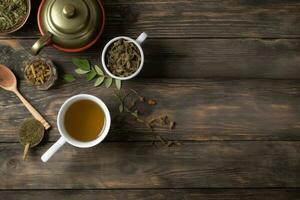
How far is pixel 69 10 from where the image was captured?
1.04m

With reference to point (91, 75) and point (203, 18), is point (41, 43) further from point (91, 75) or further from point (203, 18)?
point (203, 18)

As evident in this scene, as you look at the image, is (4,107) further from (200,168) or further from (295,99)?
(295,99)

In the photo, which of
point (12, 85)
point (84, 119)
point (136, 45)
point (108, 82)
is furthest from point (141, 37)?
point (12, 85)

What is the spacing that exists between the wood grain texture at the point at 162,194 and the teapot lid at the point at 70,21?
1.25 feet

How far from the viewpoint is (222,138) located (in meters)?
1.20

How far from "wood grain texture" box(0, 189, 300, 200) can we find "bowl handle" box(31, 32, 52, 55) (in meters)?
0.37

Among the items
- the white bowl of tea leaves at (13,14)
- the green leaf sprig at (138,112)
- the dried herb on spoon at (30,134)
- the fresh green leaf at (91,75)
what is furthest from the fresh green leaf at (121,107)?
the white bowl of tea leaves at (13,14)

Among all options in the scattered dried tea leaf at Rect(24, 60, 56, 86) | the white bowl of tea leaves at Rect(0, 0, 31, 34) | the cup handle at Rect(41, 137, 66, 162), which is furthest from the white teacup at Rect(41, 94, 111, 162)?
the white bowl of tea leaves at Rect(0, 0, 31, 34)

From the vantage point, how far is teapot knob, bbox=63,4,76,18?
3.43ft

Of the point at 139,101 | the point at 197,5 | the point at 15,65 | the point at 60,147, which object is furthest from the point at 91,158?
the point at 197,5

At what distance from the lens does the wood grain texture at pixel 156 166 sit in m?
1.18

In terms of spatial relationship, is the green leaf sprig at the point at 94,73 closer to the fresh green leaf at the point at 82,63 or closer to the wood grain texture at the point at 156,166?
the fresh green leaf at the point at 82,63

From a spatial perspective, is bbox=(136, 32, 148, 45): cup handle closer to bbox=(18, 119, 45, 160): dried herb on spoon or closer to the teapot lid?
the teapot lid

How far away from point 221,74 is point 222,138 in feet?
0.55
